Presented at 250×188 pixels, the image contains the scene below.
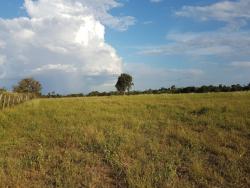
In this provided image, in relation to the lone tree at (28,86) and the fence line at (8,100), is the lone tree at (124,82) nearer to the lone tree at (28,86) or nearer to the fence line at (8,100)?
the lone tree at (28,86)

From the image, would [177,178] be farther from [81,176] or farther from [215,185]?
[81,176]

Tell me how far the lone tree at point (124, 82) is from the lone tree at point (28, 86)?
28944 millimetres

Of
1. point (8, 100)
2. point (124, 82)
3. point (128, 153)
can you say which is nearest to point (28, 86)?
point (124, 82)

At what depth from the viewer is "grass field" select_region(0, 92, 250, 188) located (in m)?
9.15

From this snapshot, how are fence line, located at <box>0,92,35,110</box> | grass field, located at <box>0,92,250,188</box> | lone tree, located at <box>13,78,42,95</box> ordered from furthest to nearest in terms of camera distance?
lone tree, located at <box>13,78,42,95</box>
fence line, located at <box>0,92,35,110</box>
grass field, located at <box>0,92,250,188</box>

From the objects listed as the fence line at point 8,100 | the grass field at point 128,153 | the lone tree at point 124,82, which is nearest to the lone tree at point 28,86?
the lone tree at point 124,82

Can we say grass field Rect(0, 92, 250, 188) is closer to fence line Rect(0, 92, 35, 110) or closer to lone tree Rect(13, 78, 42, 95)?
fence line Rect(0, 92, 35, 110)

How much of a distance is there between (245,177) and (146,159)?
119 inches

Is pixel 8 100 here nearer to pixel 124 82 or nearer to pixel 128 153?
pixel 128 153

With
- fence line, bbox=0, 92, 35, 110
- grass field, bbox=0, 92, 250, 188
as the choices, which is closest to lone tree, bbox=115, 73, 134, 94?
fence line, bbox=0, 92, 35, 110

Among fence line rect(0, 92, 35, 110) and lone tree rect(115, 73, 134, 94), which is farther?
lone tree rect(115, 73, 134, 94)

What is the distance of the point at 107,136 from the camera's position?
14102 millimetres

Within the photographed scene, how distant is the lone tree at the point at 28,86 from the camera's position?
117 meters

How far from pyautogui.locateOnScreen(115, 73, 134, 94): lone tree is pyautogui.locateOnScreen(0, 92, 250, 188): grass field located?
105 m
